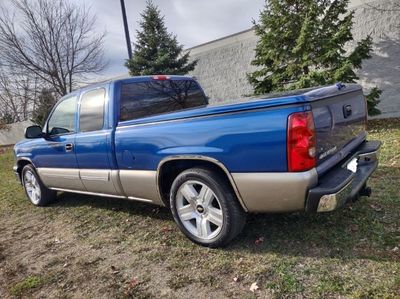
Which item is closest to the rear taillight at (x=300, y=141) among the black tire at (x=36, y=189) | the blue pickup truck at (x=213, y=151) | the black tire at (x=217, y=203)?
the blue pickup truck at (x=213, y=151)

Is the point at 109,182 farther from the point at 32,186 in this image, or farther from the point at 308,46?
the point at 308,46

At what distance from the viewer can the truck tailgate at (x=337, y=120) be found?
280 cm

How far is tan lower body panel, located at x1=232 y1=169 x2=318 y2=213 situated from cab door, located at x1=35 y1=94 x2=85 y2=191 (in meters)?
2.67

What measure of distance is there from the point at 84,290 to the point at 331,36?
27.9 feet

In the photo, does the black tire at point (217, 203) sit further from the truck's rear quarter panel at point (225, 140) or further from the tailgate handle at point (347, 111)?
the tailgate handle at point (347, 111)

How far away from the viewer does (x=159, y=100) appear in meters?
4.53

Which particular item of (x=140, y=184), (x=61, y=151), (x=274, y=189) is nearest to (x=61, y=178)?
(x=61, y=151)

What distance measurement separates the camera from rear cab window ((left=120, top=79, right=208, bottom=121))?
420cm

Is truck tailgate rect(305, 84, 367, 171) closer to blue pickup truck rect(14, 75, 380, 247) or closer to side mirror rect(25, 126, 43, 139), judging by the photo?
blue pickup truck rect(14, 75, 380, 247)

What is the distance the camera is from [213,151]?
3.04 metres

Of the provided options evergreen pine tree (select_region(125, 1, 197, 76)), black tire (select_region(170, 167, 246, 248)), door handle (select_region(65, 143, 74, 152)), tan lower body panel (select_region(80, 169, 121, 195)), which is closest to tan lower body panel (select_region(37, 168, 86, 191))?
tan lower body panel (select_region(80, 169, 121, 195))

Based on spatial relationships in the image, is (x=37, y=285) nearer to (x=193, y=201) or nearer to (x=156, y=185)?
(x=156, y=185)

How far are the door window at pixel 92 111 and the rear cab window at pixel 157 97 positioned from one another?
32 cm

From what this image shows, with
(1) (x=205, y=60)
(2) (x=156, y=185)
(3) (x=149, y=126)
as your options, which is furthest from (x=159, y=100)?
(1) (x=205, y=60)
